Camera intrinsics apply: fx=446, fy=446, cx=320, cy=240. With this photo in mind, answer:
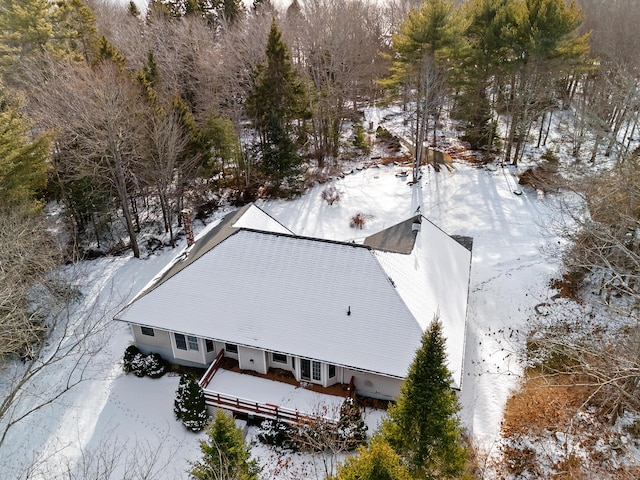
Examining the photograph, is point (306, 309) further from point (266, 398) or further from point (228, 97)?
point (228, 97)

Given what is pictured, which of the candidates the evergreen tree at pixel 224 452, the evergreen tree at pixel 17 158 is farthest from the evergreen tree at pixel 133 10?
the evergreen tree at pixel 224 452

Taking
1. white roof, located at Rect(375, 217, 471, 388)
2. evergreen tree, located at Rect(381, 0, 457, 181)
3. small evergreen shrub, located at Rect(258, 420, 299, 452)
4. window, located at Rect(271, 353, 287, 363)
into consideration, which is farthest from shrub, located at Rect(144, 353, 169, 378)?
evergreen tree, located at Rect(381, 0, 457, 181)

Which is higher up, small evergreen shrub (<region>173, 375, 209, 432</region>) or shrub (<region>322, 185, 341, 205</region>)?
shrub (<region>322, 185, 341, 205</region>)

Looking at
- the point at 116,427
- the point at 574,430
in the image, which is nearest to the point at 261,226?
the point at 116,427

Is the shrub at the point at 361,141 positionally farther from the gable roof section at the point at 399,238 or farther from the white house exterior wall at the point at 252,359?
the white house exterior wall at the point at 252,359

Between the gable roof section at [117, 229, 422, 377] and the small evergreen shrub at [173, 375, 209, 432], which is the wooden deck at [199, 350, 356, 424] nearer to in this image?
the small evergreen shrub at [173, 375, 209, 432]

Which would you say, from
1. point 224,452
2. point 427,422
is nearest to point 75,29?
point 224,452
